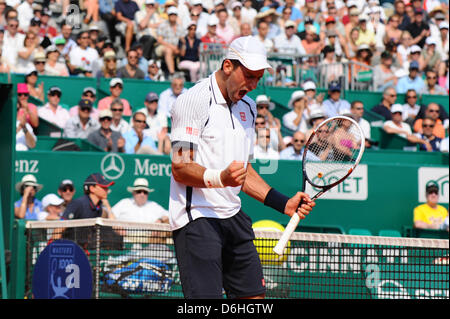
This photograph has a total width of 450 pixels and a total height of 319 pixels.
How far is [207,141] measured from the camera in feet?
14.0

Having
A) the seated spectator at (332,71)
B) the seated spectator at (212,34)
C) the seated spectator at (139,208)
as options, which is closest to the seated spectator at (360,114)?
the seated spectator at (332,71)

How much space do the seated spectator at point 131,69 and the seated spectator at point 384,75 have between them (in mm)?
4148

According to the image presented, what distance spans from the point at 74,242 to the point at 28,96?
480 cm

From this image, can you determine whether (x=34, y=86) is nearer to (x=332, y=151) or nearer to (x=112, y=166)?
(x=112, y=166)

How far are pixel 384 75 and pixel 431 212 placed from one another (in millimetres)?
4374

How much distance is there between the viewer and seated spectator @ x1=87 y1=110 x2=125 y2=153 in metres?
11.0

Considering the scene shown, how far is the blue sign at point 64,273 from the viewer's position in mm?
7449

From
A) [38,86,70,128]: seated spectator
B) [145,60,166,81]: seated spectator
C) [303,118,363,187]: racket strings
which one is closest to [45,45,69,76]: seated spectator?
[38,86,70,128]: seated spectator

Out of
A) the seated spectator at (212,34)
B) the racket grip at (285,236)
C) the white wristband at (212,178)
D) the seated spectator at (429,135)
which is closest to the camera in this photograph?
the white wristband at (212,178)

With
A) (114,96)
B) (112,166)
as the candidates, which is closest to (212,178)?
(112,166)

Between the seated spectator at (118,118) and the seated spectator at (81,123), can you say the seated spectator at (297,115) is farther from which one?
the seated spectator at (81,123)

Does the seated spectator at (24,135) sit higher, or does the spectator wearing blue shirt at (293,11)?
the spectator wearing blue shirt at (293,11)

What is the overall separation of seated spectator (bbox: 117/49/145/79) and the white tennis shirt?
8.91 metres

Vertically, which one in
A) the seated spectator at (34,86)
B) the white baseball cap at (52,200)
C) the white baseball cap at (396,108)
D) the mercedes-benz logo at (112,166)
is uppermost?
the seated spectator at (34,86)
